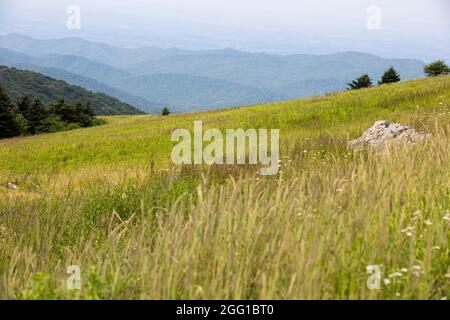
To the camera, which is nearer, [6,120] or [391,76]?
[6,120]

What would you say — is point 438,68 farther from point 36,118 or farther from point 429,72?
point 36,118

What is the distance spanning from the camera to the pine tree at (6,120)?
2785 inches

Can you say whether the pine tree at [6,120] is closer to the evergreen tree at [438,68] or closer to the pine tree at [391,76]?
the pine tree at [391,76]

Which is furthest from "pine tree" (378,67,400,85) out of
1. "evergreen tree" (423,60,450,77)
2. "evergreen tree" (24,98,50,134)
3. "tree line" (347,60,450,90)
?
"evergreen tree" (24,98,50,134)

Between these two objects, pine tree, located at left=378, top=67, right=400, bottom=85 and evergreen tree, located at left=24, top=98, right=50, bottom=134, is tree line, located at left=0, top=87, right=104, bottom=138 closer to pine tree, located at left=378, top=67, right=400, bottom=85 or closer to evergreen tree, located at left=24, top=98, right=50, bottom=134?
evergreen tree, located at left=24, top=98, right=50, bottom=134

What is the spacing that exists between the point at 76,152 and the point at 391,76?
57.1 m

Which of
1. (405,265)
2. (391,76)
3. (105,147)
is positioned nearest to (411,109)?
(105,147)

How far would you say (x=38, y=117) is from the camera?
8181 centimetres

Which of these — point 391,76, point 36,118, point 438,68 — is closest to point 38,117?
point 36,118

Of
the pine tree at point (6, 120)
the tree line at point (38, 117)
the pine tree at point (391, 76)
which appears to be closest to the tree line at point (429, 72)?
the pine tree at point (391, 76)

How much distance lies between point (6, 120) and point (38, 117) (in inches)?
430
